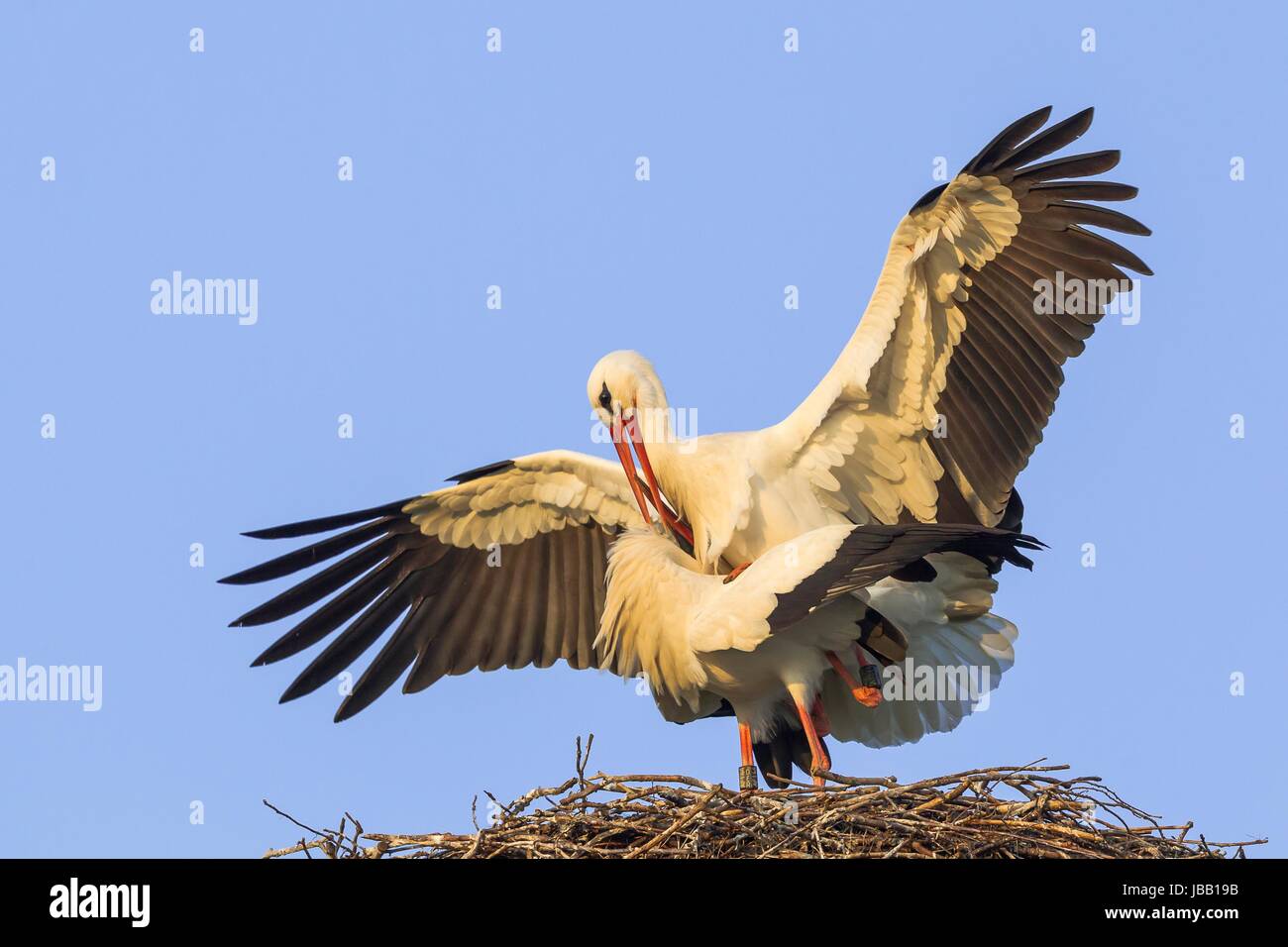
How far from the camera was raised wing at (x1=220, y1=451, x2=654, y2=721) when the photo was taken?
854 centimetres

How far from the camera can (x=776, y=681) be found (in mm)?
7816

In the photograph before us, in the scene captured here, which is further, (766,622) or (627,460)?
(627,460)

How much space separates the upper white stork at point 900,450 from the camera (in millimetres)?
7586

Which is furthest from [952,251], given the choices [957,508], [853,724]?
[853,724]

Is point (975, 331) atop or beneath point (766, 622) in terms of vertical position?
atop

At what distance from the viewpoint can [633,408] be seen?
8109 millimetres

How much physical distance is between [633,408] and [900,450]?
3.77ft

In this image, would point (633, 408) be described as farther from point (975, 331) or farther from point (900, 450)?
point (975, 331)

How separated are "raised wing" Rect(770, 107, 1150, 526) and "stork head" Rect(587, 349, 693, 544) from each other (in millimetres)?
575

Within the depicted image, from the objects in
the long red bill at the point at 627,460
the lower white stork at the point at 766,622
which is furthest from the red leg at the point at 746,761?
the long red bill at the point at 627,460

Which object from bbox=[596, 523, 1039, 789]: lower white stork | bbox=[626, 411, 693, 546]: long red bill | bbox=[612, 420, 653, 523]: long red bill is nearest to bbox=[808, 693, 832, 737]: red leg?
bbox=[596, 523, 1039, 789]: lower white stork

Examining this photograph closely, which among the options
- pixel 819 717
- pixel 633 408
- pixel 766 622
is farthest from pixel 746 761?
pixel 633 408
